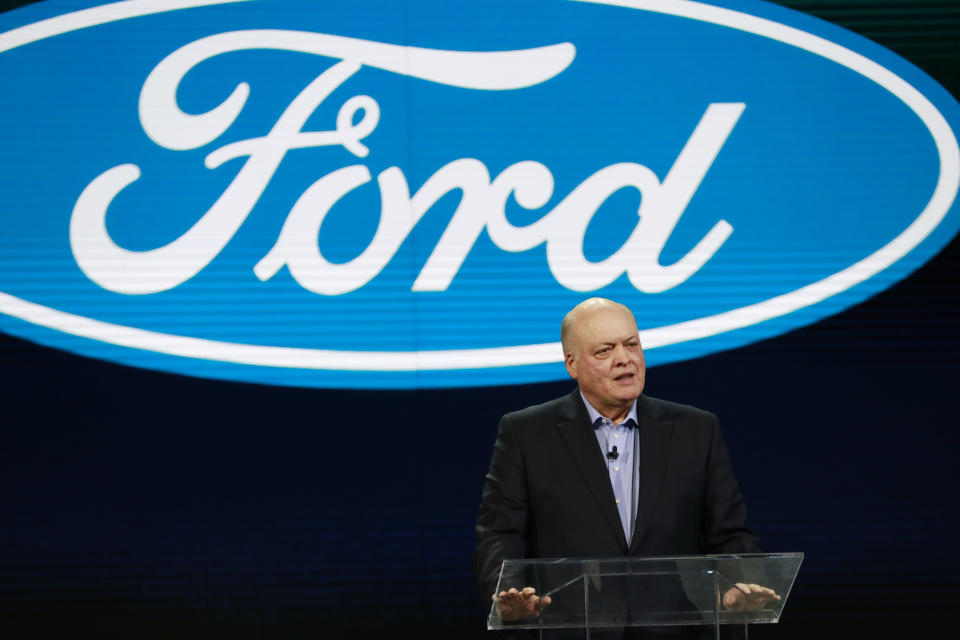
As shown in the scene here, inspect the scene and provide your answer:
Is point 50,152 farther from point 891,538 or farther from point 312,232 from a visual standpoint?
point 891,538

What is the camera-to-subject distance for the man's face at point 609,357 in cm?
301

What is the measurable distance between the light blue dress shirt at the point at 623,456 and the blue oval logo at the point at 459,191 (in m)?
1.15

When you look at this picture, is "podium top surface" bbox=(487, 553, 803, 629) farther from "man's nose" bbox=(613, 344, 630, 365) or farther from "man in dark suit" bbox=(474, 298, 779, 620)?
"man's nose" bbox=(613, 344, 630, 365)

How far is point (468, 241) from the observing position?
429 centimetres

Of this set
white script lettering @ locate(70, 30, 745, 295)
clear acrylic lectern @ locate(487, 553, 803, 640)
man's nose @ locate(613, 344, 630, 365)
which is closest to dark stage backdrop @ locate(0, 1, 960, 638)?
white script lettering @ locate(70, 30, 745, 295)

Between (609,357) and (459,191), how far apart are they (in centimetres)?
146

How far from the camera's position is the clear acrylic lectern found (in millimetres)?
2229

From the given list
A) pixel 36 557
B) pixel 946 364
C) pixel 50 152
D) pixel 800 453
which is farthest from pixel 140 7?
pixel 946 364

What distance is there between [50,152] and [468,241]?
166 centimetres

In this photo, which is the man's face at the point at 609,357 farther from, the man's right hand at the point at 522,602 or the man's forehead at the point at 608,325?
the man's right hand at the point at 522,602

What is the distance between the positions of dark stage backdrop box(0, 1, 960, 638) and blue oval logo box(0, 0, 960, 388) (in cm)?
12

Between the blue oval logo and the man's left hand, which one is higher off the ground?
the blue oval logo

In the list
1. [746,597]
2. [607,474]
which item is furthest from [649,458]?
[746,597]

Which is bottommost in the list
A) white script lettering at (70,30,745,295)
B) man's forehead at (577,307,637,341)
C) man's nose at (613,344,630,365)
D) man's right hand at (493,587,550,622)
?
man's right hand at (493,587,550,622)
